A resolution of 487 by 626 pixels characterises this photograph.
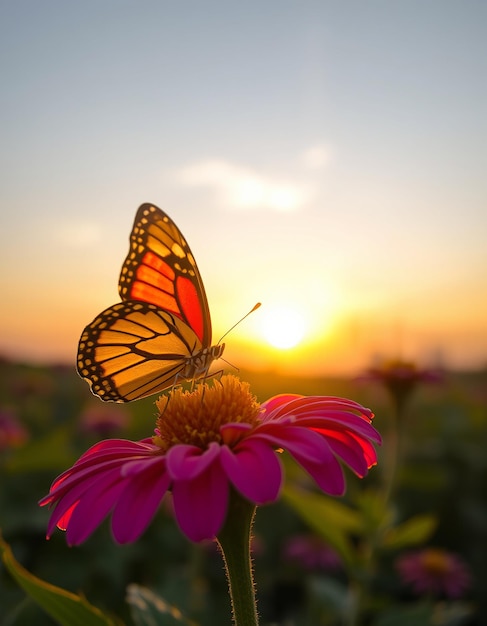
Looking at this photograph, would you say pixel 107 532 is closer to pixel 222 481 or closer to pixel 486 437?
pixel 222 481

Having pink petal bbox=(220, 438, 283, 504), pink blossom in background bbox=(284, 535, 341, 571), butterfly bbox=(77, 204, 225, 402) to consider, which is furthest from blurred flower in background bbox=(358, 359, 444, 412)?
pink petal bbox=(220, 438, 283, 504)

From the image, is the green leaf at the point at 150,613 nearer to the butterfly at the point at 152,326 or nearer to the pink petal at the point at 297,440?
the pink petal at the point at 297,440

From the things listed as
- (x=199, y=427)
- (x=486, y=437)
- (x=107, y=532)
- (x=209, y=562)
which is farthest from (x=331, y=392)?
(x=199, y=427)

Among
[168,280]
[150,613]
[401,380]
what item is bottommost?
[150,613]

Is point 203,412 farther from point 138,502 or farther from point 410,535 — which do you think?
point 410,535

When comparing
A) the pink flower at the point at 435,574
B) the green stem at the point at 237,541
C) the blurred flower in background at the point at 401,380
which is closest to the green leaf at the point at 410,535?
the blurred flower in background at the point at 401,380

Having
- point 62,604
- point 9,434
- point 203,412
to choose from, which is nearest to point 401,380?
point 203,412

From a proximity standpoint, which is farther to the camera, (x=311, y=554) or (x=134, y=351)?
(x=311, y=554)

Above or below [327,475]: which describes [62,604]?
below
